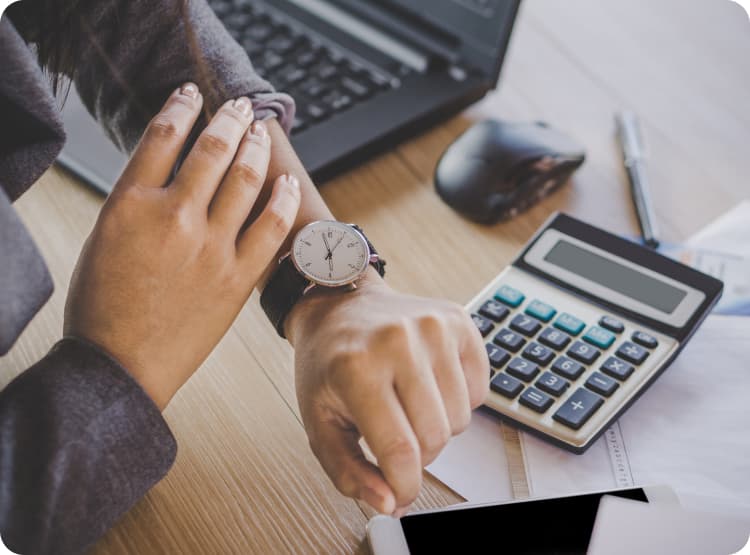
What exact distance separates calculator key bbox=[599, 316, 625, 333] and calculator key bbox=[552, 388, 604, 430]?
2.5 inches

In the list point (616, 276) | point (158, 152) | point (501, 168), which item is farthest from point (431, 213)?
point (158, 152)

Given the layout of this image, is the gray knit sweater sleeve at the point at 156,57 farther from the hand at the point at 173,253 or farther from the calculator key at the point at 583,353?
the calculator key at the point at 583,353

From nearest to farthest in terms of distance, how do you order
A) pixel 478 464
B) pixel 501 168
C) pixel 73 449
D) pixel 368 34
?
pixel 73 449 < pixel 478 464 < pixel 501 168 < pixel 368 34

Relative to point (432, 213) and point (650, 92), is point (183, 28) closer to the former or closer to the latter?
point (432, 213)

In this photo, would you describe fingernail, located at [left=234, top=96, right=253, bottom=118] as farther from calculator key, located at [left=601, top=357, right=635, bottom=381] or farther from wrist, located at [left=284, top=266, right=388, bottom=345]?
calculator key, located at [left=601, top=357, right=635, bottom=381]

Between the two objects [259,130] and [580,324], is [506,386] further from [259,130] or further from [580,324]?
[259,130]

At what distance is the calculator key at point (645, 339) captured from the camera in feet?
1.83

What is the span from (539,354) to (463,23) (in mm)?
369

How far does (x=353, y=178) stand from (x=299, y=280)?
0.22m

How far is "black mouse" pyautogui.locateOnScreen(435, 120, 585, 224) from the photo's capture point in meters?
0.68

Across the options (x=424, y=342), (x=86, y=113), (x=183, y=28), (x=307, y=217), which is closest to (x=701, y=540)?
(x=424, y=342)

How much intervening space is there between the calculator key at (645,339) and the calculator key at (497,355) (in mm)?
93

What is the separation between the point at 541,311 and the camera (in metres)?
0.58

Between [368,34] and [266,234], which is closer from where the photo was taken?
[266,234]
